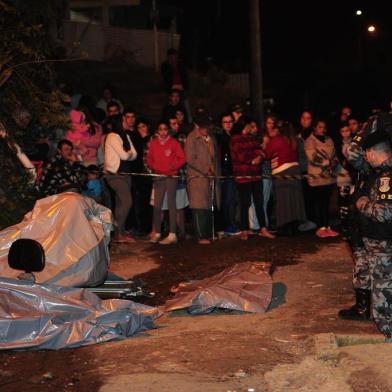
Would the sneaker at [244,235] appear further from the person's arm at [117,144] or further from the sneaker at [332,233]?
the person's arm at [117,144]

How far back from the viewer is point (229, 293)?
28.9 feet

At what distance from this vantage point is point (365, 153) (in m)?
7.76

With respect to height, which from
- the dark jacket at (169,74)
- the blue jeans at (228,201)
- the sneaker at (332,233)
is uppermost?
the dark jacket at (169,74)

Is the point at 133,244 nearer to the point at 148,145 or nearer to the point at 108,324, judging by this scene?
the point at 148,145

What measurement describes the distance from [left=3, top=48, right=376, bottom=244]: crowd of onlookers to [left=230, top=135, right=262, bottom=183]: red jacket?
2cm

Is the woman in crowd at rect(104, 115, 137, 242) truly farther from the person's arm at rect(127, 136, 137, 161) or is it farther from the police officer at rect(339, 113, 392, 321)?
Answer: the police officer at rect(339, 113, 392, 321)

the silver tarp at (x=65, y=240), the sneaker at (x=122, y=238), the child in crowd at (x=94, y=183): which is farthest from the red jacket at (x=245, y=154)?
the silver tarp at (x=65, y=240)

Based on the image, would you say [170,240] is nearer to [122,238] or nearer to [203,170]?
[122,238]

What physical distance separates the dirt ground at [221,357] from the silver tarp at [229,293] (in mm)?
113

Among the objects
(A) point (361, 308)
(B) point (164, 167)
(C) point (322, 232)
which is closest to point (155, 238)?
(B) point (164, 167)

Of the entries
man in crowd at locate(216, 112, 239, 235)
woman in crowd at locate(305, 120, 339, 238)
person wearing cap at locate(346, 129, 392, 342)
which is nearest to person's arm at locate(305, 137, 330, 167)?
woman in crowd at locate(305, 120, 339, 238)

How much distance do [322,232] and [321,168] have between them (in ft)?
3.39

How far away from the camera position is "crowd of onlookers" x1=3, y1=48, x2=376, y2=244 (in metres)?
13.2

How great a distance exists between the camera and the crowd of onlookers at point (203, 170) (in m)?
13.2
